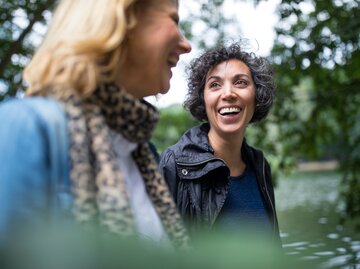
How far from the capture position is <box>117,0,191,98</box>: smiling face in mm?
1298

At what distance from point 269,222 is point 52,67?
1.92 m

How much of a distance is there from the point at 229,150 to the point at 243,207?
36 cm

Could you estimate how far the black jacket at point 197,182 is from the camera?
2.59 meters

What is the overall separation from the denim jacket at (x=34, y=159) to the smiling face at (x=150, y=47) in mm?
299

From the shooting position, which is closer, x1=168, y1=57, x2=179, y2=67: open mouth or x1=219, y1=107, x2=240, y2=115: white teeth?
x1=168, y1=57, x2=179, y2=67: open mouth

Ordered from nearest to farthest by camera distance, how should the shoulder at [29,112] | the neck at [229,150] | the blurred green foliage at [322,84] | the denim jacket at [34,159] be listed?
1. the denim jacket at [34,159]
2. the shoulder at [29,112]
3. the neck at [229,150]
4. the blurred green foliage at [322,84]

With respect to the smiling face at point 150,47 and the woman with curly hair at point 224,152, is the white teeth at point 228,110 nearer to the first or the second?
the woman with curly hair at point 224,152

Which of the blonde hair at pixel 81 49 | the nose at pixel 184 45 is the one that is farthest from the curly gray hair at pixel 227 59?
the blonde hair at pixel 81 49

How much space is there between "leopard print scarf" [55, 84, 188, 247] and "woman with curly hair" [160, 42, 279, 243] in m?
1.21

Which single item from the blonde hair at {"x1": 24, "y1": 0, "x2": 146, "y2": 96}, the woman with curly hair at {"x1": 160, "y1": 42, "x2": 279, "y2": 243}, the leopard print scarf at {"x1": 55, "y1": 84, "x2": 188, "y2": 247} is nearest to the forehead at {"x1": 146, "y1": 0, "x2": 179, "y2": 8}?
the blonde hair at {"x1": 24, "y1": 0, "x2": 146, "y2": 96}

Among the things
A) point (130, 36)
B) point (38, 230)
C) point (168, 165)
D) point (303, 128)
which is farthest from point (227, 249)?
point (303, 128)

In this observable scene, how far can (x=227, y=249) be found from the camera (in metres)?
0.49

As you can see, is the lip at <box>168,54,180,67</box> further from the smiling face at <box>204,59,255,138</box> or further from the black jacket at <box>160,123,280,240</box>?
the smiling face at <box>204,59,255,138</box>

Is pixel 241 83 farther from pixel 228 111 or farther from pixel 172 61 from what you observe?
pixel 172 61
